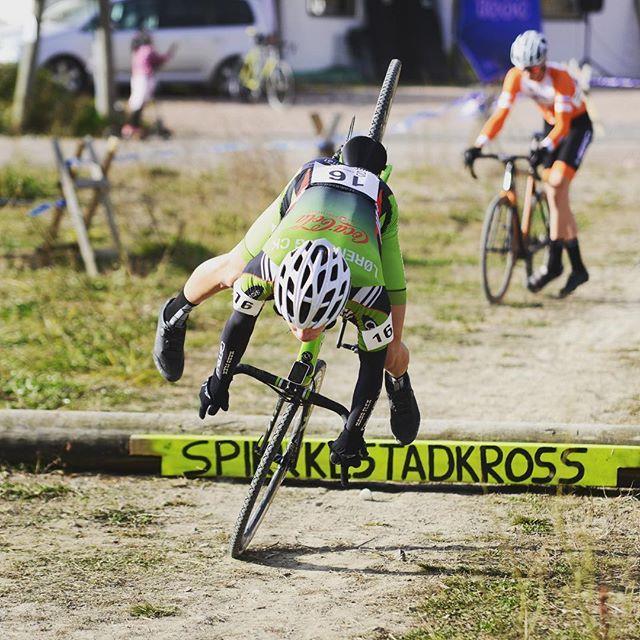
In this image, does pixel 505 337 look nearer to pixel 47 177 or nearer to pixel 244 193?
pixel 244 193

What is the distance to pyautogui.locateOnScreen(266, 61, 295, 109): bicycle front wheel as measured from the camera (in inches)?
936

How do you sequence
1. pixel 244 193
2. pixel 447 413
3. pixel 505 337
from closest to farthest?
pixel 447 413, pixel 505 337, pixel 244 193

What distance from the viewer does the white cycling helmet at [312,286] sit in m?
4.24

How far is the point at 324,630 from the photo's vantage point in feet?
14.7

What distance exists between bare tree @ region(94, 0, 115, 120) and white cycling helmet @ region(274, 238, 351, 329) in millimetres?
15372

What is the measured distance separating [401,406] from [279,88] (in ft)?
63.1

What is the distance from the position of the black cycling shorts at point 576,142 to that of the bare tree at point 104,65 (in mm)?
10845

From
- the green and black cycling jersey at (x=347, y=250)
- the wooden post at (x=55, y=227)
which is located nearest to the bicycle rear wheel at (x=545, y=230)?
the wooden post at (x=55, y=227)

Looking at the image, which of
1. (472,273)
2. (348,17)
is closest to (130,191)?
(472,273)

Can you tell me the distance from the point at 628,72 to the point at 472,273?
805 inches

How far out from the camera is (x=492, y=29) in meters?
17.0

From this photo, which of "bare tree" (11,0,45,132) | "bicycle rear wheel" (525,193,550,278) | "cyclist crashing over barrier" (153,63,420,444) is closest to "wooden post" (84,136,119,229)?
"bicycle rear wheel" (525,193,550,278)

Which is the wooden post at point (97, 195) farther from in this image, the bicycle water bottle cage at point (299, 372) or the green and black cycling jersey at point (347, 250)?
the bicycle water bottle cage at point (299, 372)

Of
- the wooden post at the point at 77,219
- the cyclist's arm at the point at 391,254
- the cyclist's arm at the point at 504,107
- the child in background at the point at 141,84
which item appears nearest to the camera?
the cyclist's arm at the point at 391,254
